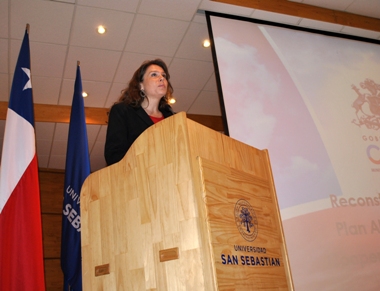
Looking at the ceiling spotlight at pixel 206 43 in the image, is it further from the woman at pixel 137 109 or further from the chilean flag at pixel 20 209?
the woman at pixel 137 109

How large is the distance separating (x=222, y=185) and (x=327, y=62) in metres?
3.38

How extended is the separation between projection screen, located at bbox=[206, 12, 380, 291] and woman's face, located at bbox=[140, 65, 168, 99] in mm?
1351

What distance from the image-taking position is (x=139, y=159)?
1285 mm

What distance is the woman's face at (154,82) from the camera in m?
1.97

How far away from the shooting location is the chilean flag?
2.31 metres

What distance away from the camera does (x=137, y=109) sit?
179 cm

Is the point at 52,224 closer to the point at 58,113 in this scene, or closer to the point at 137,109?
the point at 58,113

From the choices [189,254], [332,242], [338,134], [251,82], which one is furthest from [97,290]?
[338,134]

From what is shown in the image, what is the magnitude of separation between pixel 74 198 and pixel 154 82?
4.77 feet

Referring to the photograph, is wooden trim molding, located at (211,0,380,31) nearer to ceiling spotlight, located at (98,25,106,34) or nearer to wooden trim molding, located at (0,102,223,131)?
ceiling spotlight, located at (98,25,106,34)

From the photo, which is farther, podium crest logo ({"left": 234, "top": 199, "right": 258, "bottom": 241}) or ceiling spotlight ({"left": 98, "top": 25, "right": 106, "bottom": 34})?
ceiling spotlight ({"left": 98, "top": 25, "right": 106, "bottom": 34})

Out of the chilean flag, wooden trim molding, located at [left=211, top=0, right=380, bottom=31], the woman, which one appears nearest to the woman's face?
the woman

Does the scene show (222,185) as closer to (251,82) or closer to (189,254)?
(189,254)

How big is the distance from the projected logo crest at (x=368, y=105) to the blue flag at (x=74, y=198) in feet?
8.38
